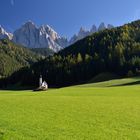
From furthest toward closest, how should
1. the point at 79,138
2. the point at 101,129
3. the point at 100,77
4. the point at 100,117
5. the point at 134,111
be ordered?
the point at 100,77 < the point at 134,111 < the point at 100,117 < the point at 101,129 < the point at 79,138

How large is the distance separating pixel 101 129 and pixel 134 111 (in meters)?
8.41

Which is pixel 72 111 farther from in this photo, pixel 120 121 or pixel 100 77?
pixel 100 77

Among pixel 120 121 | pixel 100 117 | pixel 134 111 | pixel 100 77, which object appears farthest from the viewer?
pixel 100 77

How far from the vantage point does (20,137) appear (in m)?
17.4

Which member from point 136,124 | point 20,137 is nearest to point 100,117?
point 136,124

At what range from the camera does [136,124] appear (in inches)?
836

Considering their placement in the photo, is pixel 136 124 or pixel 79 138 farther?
pixel 136 124

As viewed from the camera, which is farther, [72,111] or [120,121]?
[72,111]

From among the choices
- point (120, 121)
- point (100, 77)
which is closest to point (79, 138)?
point (120, 121)

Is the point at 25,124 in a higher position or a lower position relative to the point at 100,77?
lower

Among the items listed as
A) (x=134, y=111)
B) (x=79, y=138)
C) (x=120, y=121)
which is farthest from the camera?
(x=134, y=111)

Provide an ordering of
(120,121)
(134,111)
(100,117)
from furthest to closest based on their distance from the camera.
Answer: (134,111) < (100,117) < (120,121)

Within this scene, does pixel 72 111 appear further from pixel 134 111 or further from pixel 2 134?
pixel 2 134

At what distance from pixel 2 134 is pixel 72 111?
33.9ft
